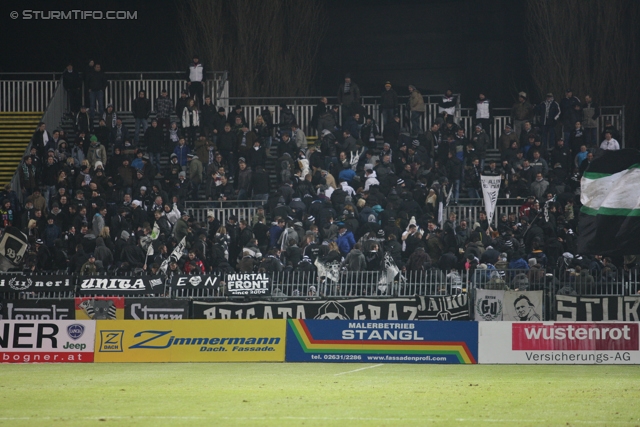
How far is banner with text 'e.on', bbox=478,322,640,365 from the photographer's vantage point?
20.9 meters

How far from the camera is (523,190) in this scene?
96.0 feet

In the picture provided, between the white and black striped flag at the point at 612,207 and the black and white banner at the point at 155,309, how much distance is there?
1086 centimetres

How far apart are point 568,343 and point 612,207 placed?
18.3ft

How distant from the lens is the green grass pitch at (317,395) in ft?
40.4

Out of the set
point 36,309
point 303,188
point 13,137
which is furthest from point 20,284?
point 13,137

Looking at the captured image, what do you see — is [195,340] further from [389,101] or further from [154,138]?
[389,101]

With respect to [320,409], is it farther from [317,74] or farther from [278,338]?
[317,74]

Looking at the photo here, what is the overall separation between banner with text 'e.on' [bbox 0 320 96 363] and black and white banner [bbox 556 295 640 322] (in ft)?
33.7

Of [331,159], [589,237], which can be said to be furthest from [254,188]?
[589,237]

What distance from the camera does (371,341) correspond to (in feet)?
71.4

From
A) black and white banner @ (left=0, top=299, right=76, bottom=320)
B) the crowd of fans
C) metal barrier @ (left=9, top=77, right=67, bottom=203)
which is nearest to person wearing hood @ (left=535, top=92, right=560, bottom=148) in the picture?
the crowd of fans

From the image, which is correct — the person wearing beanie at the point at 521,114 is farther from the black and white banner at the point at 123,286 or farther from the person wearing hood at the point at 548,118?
the black and white banner at the point at 123,286

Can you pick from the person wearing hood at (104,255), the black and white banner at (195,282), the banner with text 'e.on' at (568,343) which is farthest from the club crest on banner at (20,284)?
the banner with text 'e.on' at (568,343)

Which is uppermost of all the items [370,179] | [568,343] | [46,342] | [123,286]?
[370,179]
